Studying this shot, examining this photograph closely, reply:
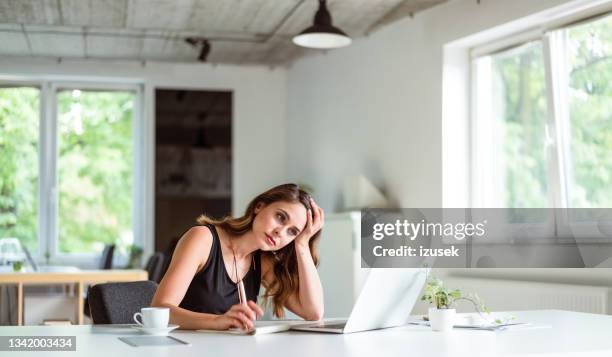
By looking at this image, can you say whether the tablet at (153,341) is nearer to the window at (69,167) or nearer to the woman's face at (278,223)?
the woman's face at (278,223)

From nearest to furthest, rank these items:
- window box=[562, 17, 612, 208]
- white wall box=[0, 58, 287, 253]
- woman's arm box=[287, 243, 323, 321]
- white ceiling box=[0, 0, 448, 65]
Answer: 1. woman's arm box=[287, 243, 323, 321]
2. window box=[562, 17, 612, 208]
3. white ceiling box=[0, 0, 448, 65]
4. white wall box=[0, 58, 287, 253]

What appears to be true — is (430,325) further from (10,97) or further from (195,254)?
(10,97)

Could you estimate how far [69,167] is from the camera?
29.0ft

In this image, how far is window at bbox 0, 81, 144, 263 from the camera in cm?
870

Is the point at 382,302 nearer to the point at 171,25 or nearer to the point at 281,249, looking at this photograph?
the point at 281,249

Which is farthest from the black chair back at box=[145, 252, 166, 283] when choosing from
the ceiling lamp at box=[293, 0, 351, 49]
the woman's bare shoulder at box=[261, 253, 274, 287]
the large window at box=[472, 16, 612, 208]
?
the woman's bare shoulder at box=[261, 253, 274, 287]

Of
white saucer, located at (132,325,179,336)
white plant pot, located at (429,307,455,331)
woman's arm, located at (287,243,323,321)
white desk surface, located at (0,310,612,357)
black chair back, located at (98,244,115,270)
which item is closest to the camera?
white desk surface, located at (0,310,612,357)

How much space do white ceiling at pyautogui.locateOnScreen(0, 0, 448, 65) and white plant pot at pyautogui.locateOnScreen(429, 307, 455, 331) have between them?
4211 mm

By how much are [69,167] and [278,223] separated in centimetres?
658

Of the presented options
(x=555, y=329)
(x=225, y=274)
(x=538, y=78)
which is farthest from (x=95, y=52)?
(x=555, y=329)

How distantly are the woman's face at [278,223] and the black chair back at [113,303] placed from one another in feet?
1.46

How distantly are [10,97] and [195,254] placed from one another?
6781 millimetres

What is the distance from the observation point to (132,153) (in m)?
9.02

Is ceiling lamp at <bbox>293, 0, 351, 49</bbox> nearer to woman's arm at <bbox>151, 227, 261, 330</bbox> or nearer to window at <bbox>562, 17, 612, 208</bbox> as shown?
window at <bbox>562, 17, 612, 208</bbox>
